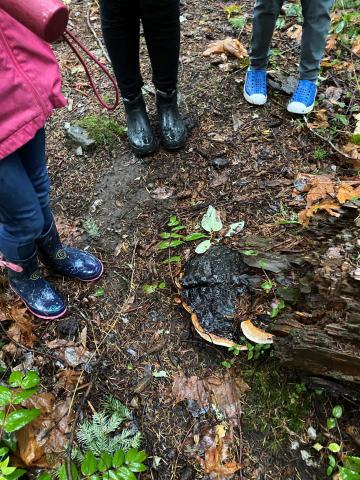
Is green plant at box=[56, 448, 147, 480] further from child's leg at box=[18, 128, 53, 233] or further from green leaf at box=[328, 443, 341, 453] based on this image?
child's leg at box=[18, 128, 53, 233]

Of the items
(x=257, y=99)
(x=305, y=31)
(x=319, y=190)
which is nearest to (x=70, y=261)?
(x=319, y=190)

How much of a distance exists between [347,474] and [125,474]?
3.28ft

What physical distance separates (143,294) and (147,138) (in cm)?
137

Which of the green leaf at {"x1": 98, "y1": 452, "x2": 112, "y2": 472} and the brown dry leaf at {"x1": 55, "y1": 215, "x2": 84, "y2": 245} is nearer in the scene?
the green leaf at {"x1": 98, "y1": 452, "x2": 112, "y2": 472}

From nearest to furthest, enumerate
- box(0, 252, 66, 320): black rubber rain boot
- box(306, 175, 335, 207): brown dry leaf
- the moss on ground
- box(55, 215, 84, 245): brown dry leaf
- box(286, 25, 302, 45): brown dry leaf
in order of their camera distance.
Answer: the moss on ground → box(0, 252, 66, 320): black rubber rain boot → box(306, 175, 335, 207): brown dry leaf → box(55, 215, 84, 245): brown dry leaf → box(286, 25, 302, 45): brown dry leaf

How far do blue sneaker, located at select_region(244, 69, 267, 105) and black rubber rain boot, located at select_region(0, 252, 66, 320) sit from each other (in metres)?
2.43

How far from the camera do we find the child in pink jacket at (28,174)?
5.57ft

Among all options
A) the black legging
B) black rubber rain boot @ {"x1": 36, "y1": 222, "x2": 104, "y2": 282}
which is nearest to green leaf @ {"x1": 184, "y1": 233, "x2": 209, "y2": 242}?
black rubber rain boot @ {"x1": 36, "y1": 222, "x2": 104, "y2": 282}

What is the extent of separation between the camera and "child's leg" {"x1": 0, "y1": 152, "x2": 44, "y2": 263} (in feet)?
6.24

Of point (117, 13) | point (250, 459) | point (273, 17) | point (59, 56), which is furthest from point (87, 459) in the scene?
point (59, 56)

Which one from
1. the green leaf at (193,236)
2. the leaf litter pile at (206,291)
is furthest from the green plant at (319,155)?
the green leaf at (193,236)

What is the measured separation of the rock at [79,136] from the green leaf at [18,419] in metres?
2.36

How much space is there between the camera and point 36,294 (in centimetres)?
262

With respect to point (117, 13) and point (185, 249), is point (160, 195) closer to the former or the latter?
point (185, 249)
